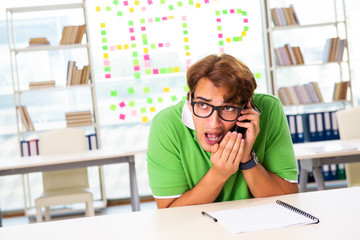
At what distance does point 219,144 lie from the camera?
1.50 meters

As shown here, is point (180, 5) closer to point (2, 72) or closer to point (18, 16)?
point (18, 16)

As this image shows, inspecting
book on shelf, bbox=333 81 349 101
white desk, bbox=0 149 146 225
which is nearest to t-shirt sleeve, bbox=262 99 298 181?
white desk, bbox=0 149 146 225

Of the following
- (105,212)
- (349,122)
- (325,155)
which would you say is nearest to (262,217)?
(325,155)

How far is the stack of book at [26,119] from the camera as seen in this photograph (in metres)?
4.46

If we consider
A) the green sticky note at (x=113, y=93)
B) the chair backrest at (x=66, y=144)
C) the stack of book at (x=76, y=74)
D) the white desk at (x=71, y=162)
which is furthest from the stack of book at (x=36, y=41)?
the white desk at (x=71, y=162)

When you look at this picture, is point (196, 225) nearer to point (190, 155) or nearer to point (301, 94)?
point (190, 155)

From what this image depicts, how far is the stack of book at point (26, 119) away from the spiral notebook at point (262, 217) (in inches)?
137

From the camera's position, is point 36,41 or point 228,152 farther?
point 36,41

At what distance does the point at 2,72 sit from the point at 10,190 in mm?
1230

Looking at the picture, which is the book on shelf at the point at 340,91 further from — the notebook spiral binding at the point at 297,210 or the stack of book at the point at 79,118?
the notebook spiral binding at the point at 297,210

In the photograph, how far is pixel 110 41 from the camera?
4844mm

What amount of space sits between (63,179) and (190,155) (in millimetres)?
2306

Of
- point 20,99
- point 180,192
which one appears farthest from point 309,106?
point 180,192

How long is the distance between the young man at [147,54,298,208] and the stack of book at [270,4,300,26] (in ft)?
10.5
